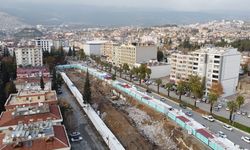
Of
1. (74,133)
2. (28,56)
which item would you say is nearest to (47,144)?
(74,133)

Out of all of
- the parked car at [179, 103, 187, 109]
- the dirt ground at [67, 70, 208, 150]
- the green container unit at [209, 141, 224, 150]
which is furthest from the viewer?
the parked car at [179, 103, 187, 109]

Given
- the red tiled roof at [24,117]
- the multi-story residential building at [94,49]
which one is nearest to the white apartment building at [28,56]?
the multi-story residential building at [94,49]

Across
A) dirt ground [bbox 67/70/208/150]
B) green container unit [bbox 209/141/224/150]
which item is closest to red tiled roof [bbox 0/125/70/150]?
dirt ground [bbox 67/70/208/150]

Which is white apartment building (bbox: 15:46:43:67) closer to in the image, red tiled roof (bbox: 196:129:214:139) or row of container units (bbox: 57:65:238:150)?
row of container units (bbox: 57:65:238:150)

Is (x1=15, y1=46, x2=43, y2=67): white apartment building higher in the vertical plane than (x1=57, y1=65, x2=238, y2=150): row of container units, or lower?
higher

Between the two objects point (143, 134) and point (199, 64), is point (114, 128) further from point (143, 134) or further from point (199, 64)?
point (199, 64)

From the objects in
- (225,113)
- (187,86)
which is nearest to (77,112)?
(187,86)

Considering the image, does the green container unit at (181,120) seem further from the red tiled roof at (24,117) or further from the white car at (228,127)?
the red tiled roof at (24,117)
